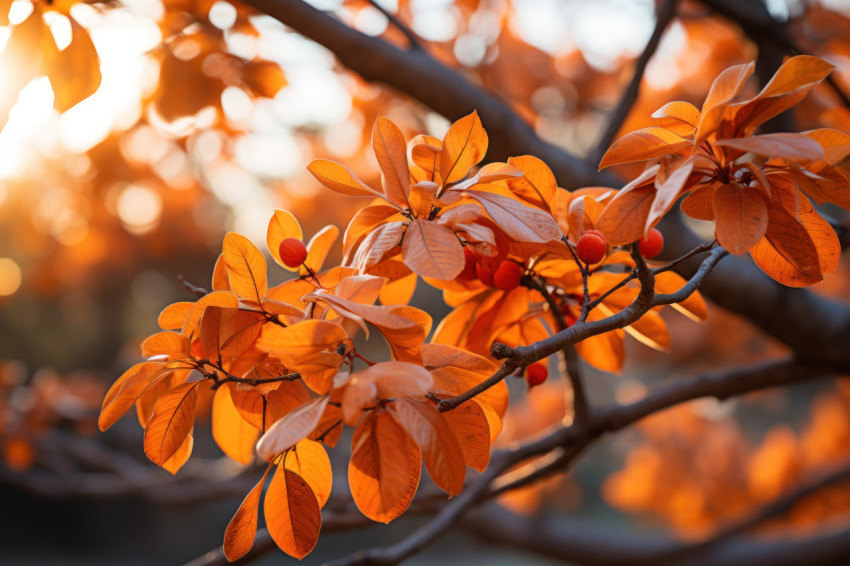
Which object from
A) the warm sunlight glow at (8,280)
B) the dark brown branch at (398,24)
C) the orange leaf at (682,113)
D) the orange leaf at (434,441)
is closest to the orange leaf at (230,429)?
the orange leaf at (434,441)

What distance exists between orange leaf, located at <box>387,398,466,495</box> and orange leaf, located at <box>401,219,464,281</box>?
93 mm

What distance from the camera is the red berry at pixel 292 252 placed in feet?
1.82

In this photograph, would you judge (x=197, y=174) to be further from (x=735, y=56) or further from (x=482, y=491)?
A: (x=482, y=491)

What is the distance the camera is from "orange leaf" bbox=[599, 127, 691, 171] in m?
0.47

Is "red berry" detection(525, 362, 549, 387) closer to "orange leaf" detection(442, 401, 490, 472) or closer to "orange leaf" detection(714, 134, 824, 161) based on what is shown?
"orange leaf" detection(442, 401, 490, 472)

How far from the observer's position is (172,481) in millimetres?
1776

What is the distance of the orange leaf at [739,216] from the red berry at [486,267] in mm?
187

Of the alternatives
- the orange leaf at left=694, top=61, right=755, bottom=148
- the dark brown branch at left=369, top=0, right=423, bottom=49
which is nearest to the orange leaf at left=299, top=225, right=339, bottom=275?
the orange leaf at left=694, top=61, right=755, bottom=148

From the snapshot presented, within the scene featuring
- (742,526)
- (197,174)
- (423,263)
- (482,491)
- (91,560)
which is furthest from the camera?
(91,560)

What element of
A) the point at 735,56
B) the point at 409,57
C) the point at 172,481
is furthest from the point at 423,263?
the point at 735,56

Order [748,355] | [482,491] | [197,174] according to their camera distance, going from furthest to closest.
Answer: [197,174]
[748,355]
[482,491]

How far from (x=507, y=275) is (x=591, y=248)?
0.09 metres

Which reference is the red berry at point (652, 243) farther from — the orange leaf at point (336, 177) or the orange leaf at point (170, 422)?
the orange leaf at point (170, 422)

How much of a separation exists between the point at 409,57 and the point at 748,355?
2.83 metres
